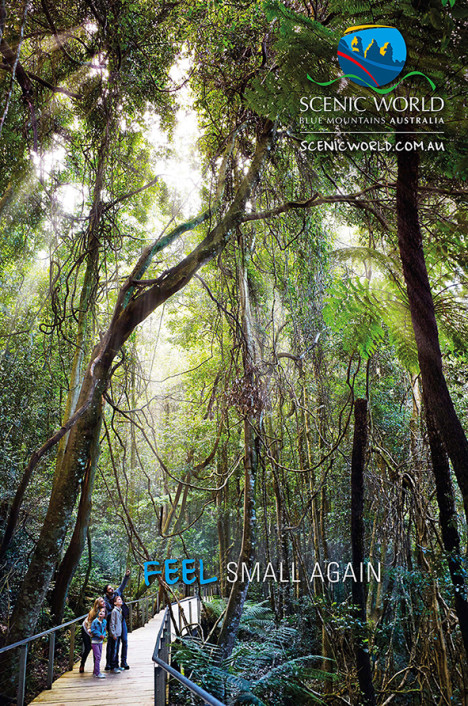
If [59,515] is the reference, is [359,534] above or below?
below

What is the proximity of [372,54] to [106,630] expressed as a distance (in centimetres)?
718

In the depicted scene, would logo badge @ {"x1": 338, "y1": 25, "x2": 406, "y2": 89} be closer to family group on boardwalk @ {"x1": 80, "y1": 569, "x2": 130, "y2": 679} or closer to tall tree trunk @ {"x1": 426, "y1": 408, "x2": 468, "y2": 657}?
tall tree trunk @ {"x1": 426, "y1": 408, "x2": 468, "y2": 657}

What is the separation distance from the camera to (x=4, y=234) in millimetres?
6285

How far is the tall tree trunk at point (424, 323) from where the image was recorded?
2508 mm

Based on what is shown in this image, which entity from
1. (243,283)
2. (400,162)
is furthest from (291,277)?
(400,162)

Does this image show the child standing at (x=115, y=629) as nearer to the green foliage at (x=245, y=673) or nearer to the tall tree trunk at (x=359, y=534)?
the green foliage at (x=245, y=673)

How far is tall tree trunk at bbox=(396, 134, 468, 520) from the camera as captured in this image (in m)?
2.51

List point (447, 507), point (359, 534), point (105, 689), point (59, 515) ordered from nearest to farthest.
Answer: point (447, 507) < point (59, 515) < point (105, 689) < point (359, 534)

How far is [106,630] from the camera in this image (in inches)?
223

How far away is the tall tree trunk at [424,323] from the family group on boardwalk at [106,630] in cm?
492

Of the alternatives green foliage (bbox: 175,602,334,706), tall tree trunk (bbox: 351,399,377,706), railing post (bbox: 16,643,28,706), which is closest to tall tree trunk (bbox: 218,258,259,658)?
green foliage (bbox: 175,602,334,706)

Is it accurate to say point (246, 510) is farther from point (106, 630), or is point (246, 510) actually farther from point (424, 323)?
point (424, 323)

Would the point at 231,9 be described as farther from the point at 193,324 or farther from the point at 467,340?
the point at 193,324

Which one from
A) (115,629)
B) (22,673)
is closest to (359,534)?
(115,629)
